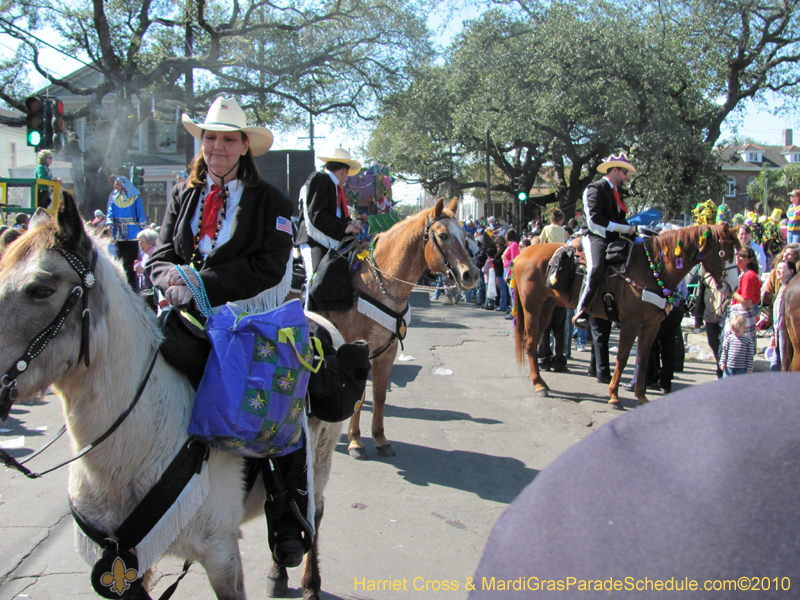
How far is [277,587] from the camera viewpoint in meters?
3.09

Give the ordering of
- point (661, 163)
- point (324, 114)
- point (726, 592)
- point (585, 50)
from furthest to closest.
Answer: point (324, 114), point (661, 163), point (585, 50), point (726, 592)

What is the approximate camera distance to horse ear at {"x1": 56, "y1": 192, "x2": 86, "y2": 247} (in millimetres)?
1782

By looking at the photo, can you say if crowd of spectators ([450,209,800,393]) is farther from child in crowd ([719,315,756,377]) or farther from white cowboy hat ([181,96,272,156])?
white cowboy hat ([181,96,272,156])

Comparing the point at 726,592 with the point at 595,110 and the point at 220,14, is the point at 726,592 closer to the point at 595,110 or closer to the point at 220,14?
the point at 595,110

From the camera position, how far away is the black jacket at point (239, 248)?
2355 millimetres

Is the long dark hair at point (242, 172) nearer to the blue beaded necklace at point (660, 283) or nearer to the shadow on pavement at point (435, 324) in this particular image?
the blue beaded necklace at point (660, 283)

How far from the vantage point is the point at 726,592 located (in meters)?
0.58

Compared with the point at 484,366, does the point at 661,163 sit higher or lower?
higher

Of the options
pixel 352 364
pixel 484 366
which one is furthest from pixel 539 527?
pixel 484 366

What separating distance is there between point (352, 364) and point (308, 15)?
22.1m

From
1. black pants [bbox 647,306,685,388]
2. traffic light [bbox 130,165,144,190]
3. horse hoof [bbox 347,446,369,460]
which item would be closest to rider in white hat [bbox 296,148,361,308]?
horse hoof [bbox 347,446,369,460]

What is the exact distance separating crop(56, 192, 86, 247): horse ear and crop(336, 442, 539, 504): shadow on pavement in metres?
3.38

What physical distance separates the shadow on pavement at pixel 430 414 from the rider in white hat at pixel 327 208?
1990 mm

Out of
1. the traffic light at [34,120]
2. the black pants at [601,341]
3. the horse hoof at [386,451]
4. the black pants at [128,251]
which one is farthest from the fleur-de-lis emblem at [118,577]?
the traffic light at [34,120]
